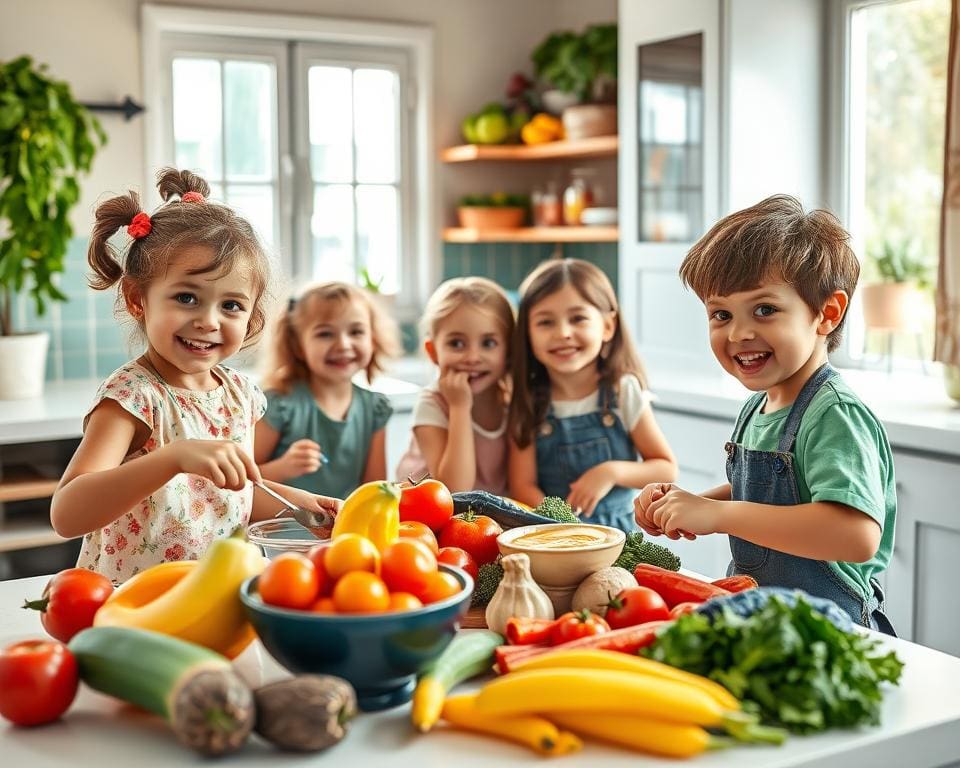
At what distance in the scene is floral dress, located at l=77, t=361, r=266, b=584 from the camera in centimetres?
159

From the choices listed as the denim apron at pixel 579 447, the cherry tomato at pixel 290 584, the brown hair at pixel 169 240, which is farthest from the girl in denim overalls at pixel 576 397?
the cherry tomato at pixel 290 584

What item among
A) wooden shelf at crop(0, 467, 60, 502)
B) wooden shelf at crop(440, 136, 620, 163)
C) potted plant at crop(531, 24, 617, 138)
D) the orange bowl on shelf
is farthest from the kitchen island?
the orange bowl on shelf

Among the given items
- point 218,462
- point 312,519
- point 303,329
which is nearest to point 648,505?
point 312,519

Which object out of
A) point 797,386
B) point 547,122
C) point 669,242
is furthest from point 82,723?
point 547,122

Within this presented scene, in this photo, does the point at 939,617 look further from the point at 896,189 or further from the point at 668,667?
the point at 668,667

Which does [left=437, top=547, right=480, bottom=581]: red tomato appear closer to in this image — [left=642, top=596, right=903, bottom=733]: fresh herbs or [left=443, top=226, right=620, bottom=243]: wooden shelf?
[left=642, top=596, right=903, bottom=733]: fresh herbs

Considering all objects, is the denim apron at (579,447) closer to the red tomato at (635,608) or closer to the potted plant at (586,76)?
the red tomato at (635,608)

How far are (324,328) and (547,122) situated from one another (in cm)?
174

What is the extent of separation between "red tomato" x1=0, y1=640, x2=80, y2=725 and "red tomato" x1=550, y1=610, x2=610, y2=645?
1.50 ft

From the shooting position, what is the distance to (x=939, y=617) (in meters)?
2.44

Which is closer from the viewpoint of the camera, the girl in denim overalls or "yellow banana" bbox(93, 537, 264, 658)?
"yellow banana" bbox(93, 537, 264, 658)

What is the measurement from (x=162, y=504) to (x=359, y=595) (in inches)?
29.9

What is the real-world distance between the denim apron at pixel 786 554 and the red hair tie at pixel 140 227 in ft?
2.98

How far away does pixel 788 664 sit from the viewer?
969 millimetres
